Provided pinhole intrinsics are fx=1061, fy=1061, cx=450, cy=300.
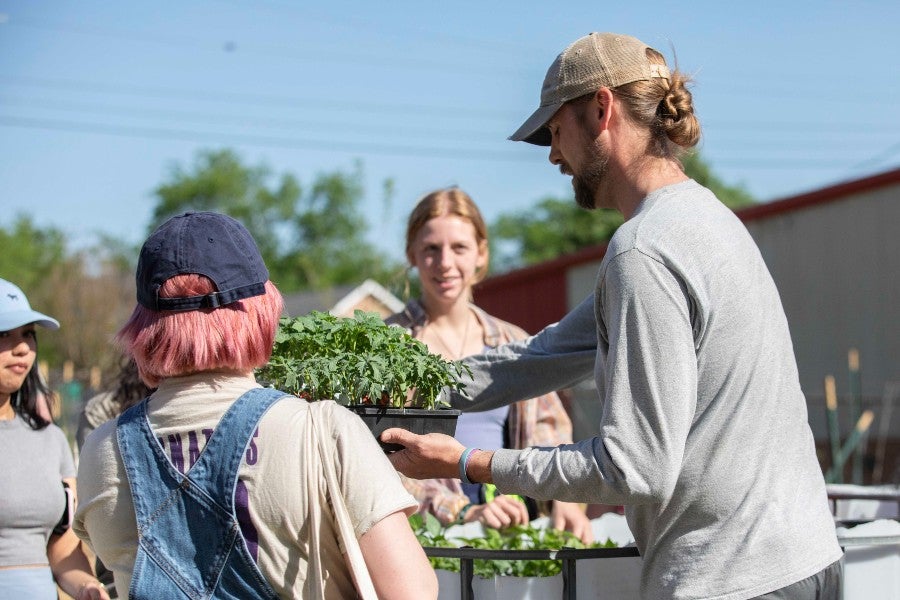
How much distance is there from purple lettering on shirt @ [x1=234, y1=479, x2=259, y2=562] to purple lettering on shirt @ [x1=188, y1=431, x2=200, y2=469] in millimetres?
104

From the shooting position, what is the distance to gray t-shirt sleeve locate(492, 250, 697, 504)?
2055mm

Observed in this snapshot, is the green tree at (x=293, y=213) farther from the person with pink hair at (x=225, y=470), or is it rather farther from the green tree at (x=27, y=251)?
the person with pink hair at (x=225, y=470)

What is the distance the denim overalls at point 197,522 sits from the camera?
1926 mm

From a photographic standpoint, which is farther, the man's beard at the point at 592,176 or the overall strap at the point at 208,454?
the man's beard at the point at 592,176

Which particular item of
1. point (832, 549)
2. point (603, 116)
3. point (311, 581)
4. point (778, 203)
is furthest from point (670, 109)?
point (778, 203)

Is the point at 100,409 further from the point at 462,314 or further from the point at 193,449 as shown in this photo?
the point at 193,449

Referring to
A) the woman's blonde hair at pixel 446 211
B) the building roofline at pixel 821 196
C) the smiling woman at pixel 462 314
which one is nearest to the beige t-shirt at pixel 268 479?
the smiling woman at pixel 462 314

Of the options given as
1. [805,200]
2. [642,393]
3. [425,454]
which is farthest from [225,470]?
[805,200]

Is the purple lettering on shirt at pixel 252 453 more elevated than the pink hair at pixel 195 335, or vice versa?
the pink hair at pixel 195 335

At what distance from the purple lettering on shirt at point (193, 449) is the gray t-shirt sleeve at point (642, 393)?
0.73 meters

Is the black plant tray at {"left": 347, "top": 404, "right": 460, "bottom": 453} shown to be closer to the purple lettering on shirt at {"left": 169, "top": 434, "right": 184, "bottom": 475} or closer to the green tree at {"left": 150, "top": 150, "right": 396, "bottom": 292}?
the purple lettering on shirt at {"left": 169, "top": 434, "right": 184, "bottom": 475}

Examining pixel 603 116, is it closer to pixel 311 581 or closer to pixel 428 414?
pixel 428 414

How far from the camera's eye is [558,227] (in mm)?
59969

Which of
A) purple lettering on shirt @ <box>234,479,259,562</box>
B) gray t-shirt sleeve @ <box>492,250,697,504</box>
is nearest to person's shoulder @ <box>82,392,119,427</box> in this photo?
purple lettering on shirt @ <box>234,479,259,562</box>
